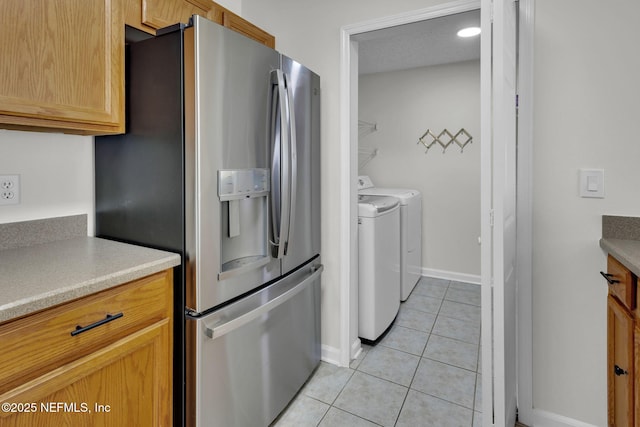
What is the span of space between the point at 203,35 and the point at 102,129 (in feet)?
1.77

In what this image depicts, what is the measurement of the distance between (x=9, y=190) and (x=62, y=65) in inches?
21.6

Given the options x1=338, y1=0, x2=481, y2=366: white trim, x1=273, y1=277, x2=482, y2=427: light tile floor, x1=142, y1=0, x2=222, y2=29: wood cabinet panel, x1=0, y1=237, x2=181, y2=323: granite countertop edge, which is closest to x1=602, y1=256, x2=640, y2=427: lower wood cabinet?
x1=273, y1=277, x2=482, y2=427: light tile floor

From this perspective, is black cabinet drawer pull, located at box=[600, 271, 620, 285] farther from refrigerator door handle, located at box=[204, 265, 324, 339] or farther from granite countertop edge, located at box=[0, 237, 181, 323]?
granite countertop edge, located at box=[0, 237, 181, 323]

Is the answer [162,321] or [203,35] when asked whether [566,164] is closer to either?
[203,35]

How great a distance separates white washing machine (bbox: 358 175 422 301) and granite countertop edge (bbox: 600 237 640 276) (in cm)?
171

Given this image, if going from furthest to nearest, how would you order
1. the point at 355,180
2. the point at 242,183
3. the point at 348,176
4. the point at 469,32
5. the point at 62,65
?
the point at 469,32 < the point at 355,180 < the point at 348,176 < the point at 242,183 < the point at 62,65

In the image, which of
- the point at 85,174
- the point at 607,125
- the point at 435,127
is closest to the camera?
the point at 607,125

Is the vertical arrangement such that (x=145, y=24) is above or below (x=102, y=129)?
above

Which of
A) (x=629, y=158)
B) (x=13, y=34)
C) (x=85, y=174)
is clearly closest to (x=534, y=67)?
(x=629, y=158)

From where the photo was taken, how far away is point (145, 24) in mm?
1432

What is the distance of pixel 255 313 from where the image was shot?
1.41 metres

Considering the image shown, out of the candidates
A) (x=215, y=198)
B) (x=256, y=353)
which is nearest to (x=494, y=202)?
(x=215, y=198)

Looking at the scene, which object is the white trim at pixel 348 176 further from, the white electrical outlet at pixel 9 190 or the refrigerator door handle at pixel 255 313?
the white electrical outlet at pixel 9 190

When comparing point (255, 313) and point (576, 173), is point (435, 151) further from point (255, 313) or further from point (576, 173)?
point (255, 313)
